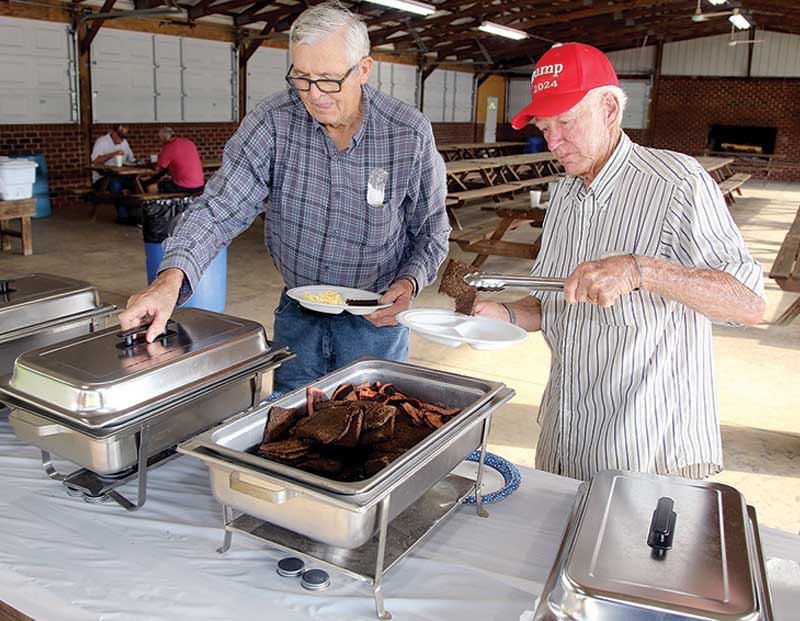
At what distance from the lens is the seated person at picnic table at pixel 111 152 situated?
8.76 metres

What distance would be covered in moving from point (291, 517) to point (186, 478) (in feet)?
1.58

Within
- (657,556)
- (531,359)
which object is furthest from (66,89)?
(657,556)

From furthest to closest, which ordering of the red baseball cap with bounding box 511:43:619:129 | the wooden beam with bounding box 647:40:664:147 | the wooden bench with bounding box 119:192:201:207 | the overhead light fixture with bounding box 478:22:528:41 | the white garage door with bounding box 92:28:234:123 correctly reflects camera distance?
the wooden beam with bounding box 647:40:664:147 → the overhead light fixture with bounding box 478:22:528:41 → the white garage door with bounding box 92:28:234:123 → the wooden bench with bounding box 119:192:201:207 → the red baseball cap with bounding box 511:43:619:129

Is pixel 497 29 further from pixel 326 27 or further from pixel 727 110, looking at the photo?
pixel 326 27

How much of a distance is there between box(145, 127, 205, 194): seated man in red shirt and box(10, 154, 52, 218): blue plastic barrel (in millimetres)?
1393

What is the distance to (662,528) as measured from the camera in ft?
3.21

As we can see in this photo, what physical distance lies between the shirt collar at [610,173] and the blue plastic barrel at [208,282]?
3.48 meters

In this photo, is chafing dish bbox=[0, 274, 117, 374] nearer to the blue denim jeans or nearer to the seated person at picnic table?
the blue denim jeans

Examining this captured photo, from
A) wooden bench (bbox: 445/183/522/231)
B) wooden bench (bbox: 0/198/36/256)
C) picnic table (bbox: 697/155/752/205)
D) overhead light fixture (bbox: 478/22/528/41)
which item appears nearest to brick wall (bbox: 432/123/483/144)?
overhead light fixture (bbox: 478/22/528/41)

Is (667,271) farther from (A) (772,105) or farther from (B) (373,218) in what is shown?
(A) (772,105)

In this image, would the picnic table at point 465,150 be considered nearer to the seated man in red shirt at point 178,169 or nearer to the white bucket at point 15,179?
the seated man in red shirt at point 178,169

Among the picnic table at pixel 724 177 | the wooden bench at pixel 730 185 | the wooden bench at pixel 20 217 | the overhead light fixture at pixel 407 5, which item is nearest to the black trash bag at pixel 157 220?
the wooden bench at pixel 20 217

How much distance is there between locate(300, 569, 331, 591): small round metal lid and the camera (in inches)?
42.7

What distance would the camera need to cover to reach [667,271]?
4.38ft
